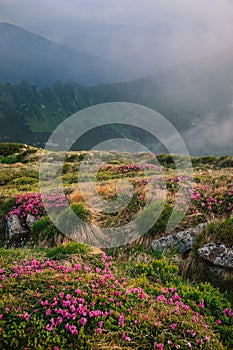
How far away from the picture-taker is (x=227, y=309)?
755 cm

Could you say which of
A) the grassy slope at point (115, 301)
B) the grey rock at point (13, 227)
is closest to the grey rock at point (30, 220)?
the grey rock at point (13, 227)

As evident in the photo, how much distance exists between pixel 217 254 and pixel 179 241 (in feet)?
5.49

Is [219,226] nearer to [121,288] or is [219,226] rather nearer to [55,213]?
[121,288]

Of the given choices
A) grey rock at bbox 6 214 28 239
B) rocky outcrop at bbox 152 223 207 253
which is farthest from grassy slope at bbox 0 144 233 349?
grey rock at bbox 6 214 28 239

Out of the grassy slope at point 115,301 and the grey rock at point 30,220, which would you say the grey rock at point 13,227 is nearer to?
the grey rock at point 30,220

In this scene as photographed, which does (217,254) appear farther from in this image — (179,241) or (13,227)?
(13,227)

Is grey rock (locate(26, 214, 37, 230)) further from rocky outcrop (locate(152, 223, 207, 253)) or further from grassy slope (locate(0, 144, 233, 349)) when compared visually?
rocky outcrop (locate(152, 223, 207, 253))

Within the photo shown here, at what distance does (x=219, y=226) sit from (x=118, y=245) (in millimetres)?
3713

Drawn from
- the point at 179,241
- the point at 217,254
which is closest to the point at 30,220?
the point at 179,241

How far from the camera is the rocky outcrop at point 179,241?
10.7m

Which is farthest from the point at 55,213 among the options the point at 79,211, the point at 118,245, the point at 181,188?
the point at 181,188

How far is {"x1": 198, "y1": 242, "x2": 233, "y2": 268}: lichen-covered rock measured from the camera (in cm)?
913

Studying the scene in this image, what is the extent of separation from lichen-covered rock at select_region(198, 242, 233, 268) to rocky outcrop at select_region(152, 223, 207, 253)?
93 cm

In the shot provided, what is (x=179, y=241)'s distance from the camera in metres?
10.8
